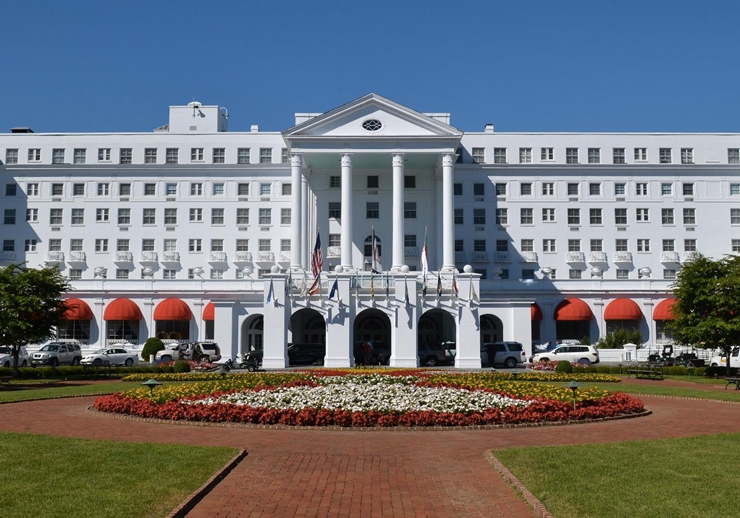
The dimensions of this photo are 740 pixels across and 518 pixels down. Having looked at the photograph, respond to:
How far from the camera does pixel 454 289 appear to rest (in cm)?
5159

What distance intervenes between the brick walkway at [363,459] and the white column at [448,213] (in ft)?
117

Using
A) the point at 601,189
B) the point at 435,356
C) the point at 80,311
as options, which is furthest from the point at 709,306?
the point at 80,311

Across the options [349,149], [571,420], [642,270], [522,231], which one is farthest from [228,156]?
[571,420]

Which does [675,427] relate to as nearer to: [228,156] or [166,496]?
[166,496]

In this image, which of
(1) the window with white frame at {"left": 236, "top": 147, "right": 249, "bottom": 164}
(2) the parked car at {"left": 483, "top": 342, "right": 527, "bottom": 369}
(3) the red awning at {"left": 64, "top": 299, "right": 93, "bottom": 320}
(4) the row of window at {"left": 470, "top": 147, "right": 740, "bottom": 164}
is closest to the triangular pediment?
(1) the window with white frame at {"left": 236, "top": 147, "right": 249, "bottom": 164}

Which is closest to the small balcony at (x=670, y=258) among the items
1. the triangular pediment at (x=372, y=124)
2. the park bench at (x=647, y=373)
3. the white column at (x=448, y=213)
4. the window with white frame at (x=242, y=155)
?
the white column at (x=448, y=213)

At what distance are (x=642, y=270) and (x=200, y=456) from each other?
61056mm

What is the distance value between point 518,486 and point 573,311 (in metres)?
55.7

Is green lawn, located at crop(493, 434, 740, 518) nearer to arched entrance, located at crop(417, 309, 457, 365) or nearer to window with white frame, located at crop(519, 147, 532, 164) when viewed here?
arched entrance, located at crop(417, 309, 457, 365)

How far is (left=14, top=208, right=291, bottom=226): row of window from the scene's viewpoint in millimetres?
70500

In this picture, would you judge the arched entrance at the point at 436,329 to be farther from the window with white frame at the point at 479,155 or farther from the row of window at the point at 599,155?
the row of window at the point at 599,155

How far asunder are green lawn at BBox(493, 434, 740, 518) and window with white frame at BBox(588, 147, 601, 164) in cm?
5814

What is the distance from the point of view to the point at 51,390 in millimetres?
33188

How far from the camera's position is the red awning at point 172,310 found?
65.3m
